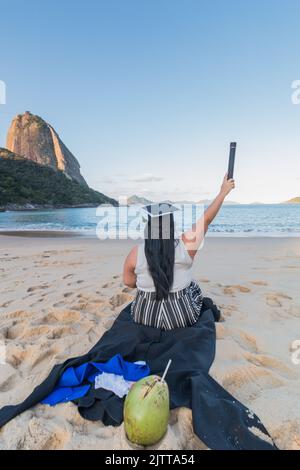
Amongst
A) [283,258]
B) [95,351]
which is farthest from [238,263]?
[95,351]

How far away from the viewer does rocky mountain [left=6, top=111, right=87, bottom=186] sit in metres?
130

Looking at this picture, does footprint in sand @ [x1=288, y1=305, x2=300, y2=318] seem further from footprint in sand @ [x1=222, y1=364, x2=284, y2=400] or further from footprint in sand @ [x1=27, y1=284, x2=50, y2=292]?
footprint in sand @ [x1=27, y1=284, x2=50, y2=292]

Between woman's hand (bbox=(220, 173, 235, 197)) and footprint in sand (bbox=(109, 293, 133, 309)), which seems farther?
footprint in sand (bbox=(109, 293, 133, 309))

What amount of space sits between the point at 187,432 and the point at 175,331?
3.16 feet

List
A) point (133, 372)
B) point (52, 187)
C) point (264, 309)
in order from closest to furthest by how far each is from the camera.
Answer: point (133, 372)
point (264, 309)
point (52, 187)

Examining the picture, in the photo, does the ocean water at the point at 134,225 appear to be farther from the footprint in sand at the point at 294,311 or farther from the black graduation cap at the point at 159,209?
the black graduation cap at the point at 159,209

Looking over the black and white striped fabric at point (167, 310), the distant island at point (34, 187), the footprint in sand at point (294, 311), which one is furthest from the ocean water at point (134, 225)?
the distant island at point (34, 187)

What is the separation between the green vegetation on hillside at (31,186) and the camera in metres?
48.4

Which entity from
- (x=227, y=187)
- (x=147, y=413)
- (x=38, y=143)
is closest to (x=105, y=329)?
(x=147, y=413)

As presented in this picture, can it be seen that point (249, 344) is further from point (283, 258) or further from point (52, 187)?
point (52, 187)

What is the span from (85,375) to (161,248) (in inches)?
42.7

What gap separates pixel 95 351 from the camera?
8.02ft

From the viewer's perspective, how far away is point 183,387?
198 centimetres

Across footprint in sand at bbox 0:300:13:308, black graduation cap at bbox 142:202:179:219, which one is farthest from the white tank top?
footprint in sand at bbox 0:300:13:308
